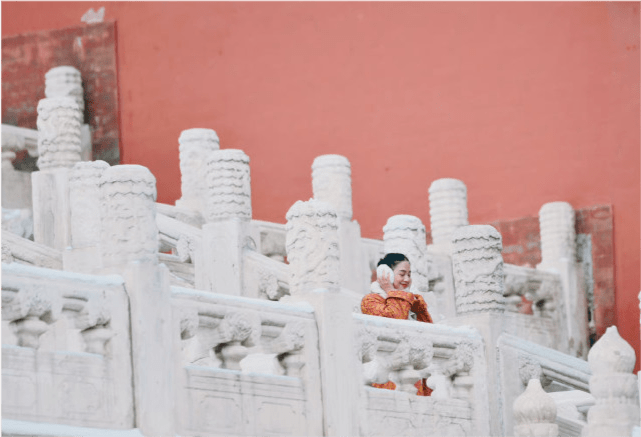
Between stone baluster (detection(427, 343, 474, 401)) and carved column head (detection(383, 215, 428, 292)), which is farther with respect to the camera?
carved column head (detection(383, 215, 428, 292))

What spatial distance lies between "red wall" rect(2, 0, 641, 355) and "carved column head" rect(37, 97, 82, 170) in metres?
3.15

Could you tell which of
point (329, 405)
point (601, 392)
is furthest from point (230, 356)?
point (601, 392)

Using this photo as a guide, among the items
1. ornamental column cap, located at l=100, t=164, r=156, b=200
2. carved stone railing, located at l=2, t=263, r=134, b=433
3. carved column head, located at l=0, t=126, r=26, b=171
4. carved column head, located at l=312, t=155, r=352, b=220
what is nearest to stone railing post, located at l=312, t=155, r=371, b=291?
carved column head, located at l=312, t=155, r=352, b=220

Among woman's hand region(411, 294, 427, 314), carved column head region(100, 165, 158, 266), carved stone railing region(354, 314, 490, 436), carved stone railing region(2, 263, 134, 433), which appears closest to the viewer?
carved stone railing region(2, 263, 134, 433)

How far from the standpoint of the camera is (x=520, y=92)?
571 inches

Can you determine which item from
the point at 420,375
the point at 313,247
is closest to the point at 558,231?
the point at 420,375

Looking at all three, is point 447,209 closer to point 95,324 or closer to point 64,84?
point 64,84

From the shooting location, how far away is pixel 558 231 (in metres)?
14.0

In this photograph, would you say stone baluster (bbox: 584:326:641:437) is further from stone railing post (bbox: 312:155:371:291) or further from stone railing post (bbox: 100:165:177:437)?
stone railing post (bbox: 312:155:371:291)

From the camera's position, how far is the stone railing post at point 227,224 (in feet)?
36.5

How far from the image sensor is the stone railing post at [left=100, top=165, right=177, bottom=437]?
7633 mm

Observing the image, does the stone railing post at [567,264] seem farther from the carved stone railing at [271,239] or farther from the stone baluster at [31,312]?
the stone baluster at [31,312]

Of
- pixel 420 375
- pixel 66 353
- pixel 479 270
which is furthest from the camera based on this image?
pixel 479 270

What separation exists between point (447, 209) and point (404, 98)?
1.99 metres
